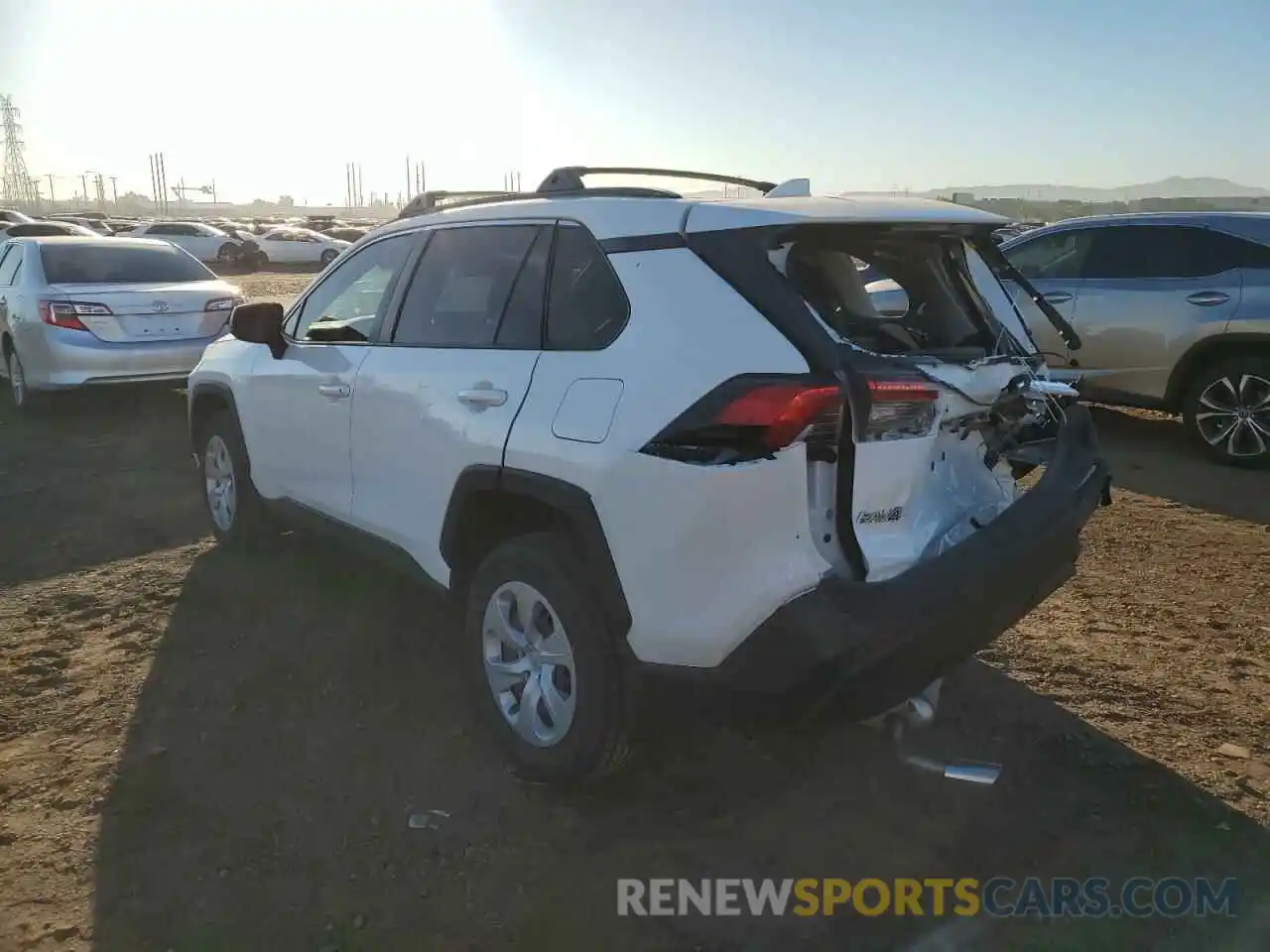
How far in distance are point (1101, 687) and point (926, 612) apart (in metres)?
1.82

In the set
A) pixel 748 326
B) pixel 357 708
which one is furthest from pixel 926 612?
pixel 357 708

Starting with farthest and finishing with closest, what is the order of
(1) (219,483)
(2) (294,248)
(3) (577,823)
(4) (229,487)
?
(2) (294,248) < (1) (219,483) < (4) (229,487) < (3) (577,823)

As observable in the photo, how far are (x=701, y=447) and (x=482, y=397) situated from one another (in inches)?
39.0

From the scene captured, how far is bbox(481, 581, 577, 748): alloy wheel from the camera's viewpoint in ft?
10.4

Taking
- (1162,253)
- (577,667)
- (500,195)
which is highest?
(500,195)

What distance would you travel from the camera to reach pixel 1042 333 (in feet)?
25.7

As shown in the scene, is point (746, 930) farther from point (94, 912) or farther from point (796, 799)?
point (94, 912)

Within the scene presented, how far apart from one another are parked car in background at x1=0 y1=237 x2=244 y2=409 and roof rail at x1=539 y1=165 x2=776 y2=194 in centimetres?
610

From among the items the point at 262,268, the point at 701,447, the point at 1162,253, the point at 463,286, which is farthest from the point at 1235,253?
the point at 262,268

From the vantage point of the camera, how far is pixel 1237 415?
24.0 ft

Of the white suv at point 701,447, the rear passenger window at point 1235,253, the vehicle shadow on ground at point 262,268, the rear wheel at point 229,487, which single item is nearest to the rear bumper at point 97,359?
the rear wheel at point 229,487

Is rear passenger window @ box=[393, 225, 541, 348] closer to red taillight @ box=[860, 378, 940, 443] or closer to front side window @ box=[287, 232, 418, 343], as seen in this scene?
front side window @ box=[287, 232, 418, 343]

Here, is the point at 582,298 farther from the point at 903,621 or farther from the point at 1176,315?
the point at 1176,315

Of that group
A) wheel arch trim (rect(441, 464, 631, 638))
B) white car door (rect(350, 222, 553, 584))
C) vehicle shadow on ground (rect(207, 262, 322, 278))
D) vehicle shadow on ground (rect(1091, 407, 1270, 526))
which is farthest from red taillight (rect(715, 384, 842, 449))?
vehicle shadow on ground (rect(207, 262, 322, 278))
